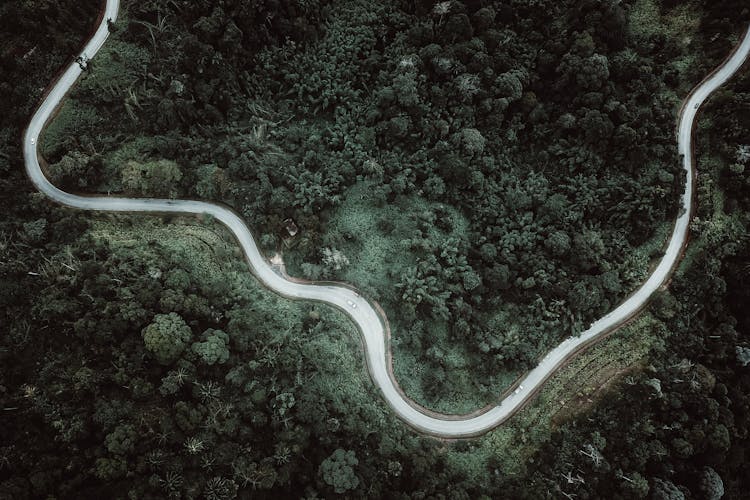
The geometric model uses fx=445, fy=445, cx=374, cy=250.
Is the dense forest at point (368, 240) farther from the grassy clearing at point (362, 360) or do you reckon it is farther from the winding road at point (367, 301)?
the winding road at point (367, 301)

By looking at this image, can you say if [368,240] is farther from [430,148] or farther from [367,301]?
[430,148]

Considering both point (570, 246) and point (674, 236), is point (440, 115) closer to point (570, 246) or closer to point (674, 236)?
point (570, 246)

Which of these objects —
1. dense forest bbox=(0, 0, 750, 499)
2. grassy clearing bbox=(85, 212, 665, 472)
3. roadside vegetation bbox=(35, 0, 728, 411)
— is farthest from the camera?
roadside vegetation bbox=(35, 0, 728, 411)

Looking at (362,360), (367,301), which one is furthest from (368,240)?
(362,360)

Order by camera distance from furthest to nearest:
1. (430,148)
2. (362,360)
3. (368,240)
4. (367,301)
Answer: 1. (430,148)
2. (368,240)
3. (367,301)
4. (362,360)

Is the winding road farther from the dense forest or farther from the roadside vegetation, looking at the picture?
the roadside vegetation

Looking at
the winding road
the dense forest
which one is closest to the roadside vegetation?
the dense forest

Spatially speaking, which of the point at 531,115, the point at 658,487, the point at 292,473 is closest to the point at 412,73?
the point at 531,115
